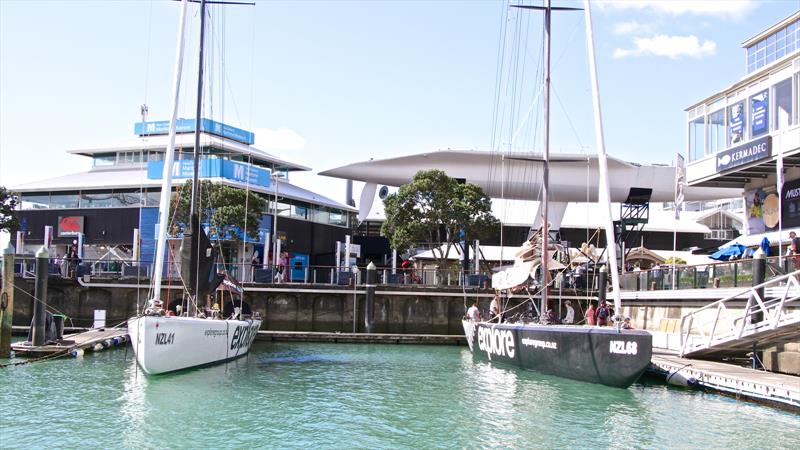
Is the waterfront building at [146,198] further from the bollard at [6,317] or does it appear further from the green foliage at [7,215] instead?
the bollard at [6,317]

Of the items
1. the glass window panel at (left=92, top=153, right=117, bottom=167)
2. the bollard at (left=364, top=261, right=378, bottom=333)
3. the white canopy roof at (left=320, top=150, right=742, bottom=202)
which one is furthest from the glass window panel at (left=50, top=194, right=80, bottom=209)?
the bollard at (left=364, top=261, right=378, bottom=333)

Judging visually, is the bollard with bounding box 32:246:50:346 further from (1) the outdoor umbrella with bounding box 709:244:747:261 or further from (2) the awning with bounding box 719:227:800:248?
(2) the awning with bounding box 719:227:800:248

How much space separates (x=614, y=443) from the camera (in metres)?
13.9

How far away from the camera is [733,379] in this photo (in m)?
18.0

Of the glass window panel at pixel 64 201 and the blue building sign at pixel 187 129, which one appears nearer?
the glass window panel at pixel 64 201

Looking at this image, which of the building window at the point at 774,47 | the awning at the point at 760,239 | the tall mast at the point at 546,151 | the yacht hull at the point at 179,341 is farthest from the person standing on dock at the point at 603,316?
the building window at the point at 774,47

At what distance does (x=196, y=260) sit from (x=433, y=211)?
19985 mm

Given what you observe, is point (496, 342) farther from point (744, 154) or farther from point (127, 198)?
point (127, 198)

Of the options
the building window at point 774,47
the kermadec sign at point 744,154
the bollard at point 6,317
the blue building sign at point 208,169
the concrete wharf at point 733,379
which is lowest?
the concrete wharf at point 733,379

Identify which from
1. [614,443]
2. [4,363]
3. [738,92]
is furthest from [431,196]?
[614,443]

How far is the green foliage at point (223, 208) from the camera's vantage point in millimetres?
39438

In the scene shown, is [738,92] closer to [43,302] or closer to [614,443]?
[614,443]

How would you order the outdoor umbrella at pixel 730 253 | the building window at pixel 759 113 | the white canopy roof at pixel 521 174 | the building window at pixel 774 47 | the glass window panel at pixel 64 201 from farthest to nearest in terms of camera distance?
1. the white canopy roof at pixel 521 174
2. the glass window panel at pixel 64 201
3. the building window at pixel 774 47
4. the building window at pixel 759 113
5. the outdoor umbrella at pixel 730 253

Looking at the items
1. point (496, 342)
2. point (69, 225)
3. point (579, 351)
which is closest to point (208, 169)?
Result: point (69, 225)
